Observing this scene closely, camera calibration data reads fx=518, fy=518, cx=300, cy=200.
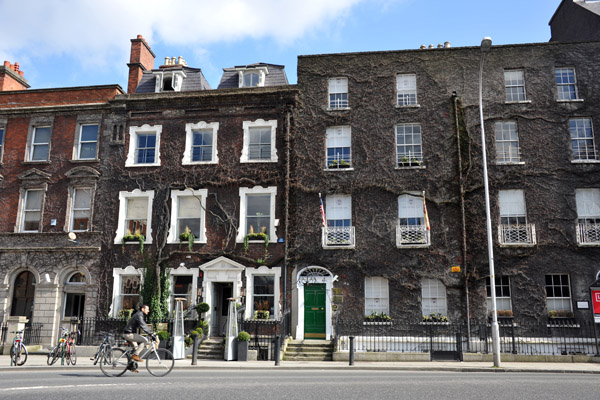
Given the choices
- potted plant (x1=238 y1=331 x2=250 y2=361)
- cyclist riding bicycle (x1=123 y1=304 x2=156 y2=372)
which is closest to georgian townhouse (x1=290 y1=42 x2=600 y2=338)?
potted plant (x1=238 y1=331 x2=250 y2=361)

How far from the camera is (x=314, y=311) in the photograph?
72.9 feet

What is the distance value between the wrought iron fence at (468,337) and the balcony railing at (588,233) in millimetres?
3377

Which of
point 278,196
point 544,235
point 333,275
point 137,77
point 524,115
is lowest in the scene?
point 333,275

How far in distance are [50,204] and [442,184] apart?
18.2m

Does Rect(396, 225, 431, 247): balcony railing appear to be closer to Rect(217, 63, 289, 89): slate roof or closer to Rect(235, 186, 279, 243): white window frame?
Rect(235, 186, 279, 243): white window frame

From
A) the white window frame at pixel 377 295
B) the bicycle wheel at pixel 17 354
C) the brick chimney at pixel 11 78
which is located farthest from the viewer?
the brick chimney at pixel 11 78

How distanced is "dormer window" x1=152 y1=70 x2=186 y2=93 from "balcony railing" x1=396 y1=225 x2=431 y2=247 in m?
12.9

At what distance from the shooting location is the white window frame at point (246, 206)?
75.5 feet

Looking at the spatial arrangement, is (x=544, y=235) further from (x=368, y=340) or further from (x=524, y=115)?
(x=368, y=340)

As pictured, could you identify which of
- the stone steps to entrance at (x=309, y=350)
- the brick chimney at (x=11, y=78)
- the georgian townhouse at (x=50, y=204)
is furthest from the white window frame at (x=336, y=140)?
the brick chimney at (x=11, y=78)

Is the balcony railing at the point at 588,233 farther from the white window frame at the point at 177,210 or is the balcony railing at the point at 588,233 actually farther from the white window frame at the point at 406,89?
the white window frame at the point at 177,210

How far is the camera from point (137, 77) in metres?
26.1

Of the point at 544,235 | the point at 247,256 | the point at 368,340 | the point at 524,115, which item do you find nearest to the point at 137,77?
the point at 247,256

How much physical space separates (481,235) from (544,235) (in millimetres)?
2572
